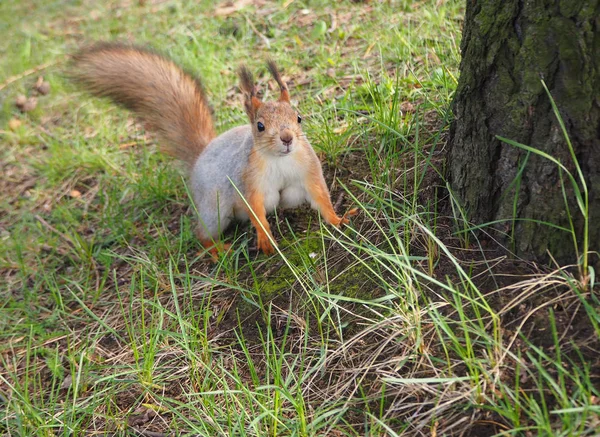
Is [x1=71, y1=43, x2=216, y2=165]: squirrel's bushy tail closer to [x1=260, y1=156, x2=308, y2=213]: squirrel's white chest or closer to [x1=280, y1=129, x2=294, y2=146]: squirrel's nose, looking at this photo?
[x1=260, y1=156, x2=308, y2=213]: squirrel's white chest

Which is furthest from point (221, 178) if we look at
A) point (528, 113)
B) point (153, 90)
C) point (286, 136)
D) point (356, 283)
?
point (528, 113)

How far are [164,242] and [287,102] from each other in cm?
71

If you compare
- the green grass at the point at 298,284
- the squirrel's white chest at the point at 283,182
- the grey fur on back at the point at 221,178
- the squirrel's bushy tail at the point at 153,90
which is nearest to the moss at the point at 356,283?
the green grass at the point at 298,284

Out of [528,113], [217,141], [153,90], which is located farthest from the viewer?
[153,90]

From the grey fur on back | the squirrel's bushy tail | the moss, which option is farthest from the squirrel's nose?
the squirrel's bushy tail

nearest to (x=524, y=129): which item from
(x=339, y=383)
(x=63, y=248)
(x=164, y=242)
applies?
(x=339, y=383)

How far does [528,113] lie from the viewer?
169cm

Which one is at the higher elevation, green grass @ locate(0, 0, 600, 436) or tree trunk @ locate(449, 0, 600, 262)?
tree trunk @ locate(449, 0, 600, 262)

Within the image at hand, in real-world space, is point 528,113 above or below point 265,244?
above

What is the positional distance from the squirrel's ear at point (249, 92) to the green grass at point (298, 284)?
363 millimetres

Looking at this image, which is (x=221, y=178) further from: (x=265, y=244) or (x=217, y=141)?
(x=265, y=244)

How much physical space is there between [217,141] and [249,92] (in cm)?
43

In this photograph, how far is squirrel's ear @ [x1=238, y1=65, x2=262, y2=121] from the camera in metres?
2.39

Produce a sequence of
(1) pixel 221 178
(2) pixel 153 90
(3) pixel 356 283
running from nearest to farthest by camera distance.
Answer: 1. (3) pixel 356 283
2. (1) pixel 221 178
3. (2) pixel 153 90
